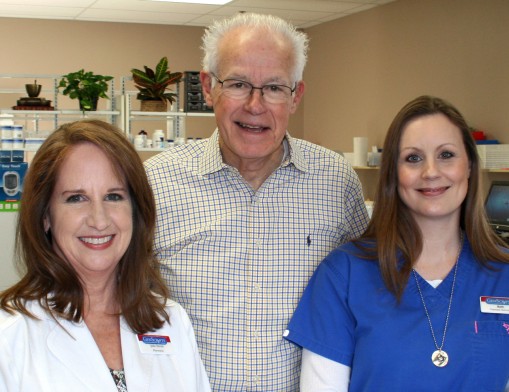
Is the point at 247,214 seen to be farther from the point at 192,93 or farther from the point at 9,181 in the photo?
the point at 192,93

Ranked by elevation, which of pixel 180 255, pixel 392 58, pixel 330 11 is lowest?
pixel 180 255

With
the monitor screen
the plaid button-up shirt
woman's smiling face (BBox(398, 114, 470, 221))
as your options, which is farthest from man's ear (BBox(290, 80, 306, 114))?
the monitor screen

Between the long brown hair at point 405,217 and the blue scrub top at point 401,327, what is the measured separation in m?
0.03

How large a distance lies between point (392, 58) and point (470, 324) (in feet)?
19.3

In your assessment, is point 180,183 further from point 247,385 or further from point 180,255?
point 247,385

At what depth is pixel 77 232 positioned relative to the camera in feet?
4.63

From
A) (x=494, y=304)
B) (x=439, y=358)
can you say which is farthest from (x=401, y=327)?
(x=494, y=304)

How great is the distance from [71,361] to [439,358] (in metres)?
0.78

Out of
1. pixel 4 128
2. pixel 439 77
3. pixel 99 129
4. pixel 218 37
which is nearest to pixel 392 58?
pixel 439 77

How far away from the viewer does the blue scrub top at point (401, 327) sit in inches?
60.4

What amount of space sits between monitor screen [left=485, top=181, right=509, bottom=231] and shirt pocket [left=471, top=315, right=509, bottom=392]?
3.70 metres

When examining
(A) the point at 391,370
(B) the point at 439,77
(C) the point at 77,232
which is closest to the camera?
(C) the point at 77,232

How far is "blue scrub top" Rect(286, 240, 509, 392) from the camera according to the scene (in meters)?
1.54

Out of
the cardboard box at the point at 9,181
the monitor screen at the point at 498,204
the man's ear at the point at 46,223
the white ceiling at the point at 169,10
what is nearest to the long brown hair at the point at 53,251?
the man's ear at the point at 46,223
